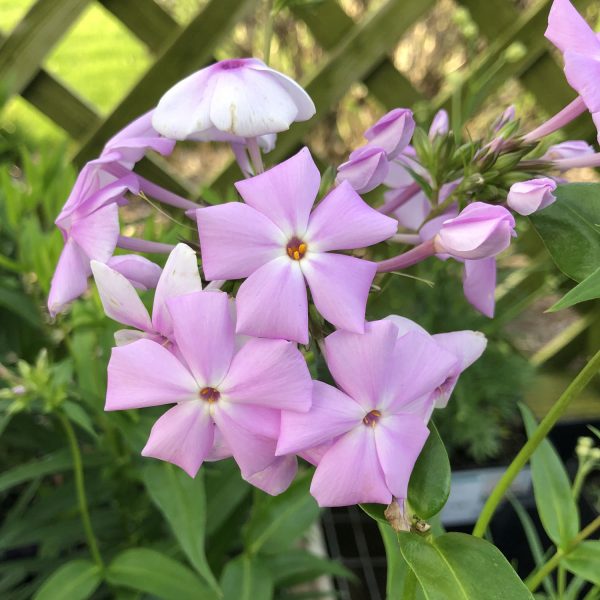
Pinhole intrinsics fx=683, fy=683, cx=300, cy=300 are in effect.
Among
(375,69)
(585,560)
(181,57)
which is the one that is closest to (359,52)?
(375,69)

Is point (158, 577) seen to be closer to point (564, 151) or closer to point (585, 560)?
point (585, 560)

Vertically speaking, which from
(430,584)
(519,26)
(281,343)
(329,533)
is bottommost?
(329,533)

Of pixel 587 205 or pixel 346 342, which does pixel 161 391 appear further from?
pixel 587 205

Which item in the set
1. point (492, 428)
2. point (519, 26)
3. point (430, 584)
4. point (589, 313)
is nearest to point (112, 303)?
point (430, 584)

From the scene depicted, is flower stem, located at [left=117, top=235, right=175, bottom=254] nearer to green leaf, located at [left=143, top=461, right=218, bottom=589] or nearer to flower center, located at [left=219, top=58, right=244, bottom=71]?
flower center, located at [left=219, top=58, right=244, bottom=71]

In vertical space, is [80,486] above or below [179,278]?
below

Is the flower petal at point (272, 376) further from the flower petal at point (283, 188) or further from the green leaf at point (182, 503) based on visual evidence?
the green leaf at point (182, 503)

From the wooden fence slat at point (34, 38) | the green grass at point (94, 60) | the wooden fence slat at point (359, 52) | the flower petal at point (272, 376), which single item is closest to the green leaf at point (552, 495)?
the flower petal at point (272, 376)
